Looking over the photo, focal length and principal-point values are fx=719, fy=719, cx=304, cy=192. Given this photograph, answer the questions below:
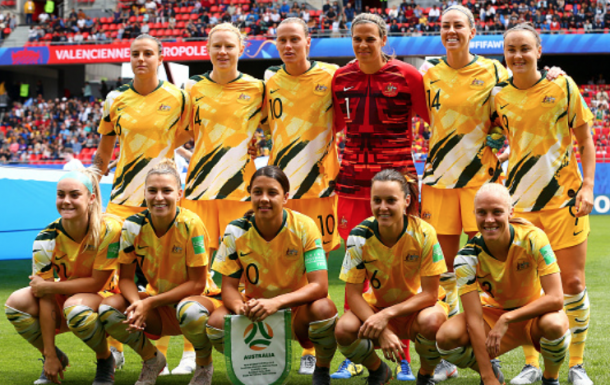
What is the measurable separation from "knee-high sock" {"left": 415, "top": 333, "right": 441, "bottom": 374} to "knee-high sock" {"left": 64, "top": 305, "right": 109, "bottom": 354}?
1670 mm

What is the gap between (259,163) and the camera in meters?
10.7

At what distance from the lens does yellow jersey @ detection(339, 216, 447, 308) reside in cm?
371

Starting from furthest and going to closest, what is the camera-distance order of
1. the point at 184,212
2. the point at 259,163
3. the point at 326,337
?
the point at 259,163, the point at 184,212, the point at 326,337

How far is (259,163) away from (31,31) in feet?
70.3

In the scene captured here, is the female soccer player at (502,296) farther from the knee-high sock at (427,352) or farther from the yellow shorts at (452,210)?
the yellow shorts at (452,210)

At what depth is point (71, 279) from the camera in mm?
4008

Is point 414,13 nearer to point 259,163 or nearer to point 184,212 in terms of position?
point 259,163

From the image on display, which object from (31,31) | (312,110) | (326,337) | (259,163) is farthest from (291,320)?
(31,31)

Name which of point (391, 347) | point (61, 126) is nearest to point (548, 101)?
point (391, 347)

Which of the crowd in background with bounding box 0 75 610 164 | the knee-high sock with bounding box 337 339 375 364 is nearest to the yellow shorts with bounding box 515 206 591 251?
the knee-high sock with bounding box 337 339 375 364

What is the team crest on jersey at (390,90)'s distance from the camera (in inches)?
171

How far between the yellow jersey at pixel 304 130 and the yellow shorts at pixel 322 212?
0.05m

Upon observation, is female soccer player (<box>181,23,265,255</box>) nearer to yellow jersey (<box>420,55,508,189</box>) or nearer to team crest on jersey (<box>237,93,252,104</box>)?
team crest on jersey (<box>237,93,252,104</box>)

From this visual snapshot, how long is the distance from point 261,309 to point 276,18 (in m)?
24.3
